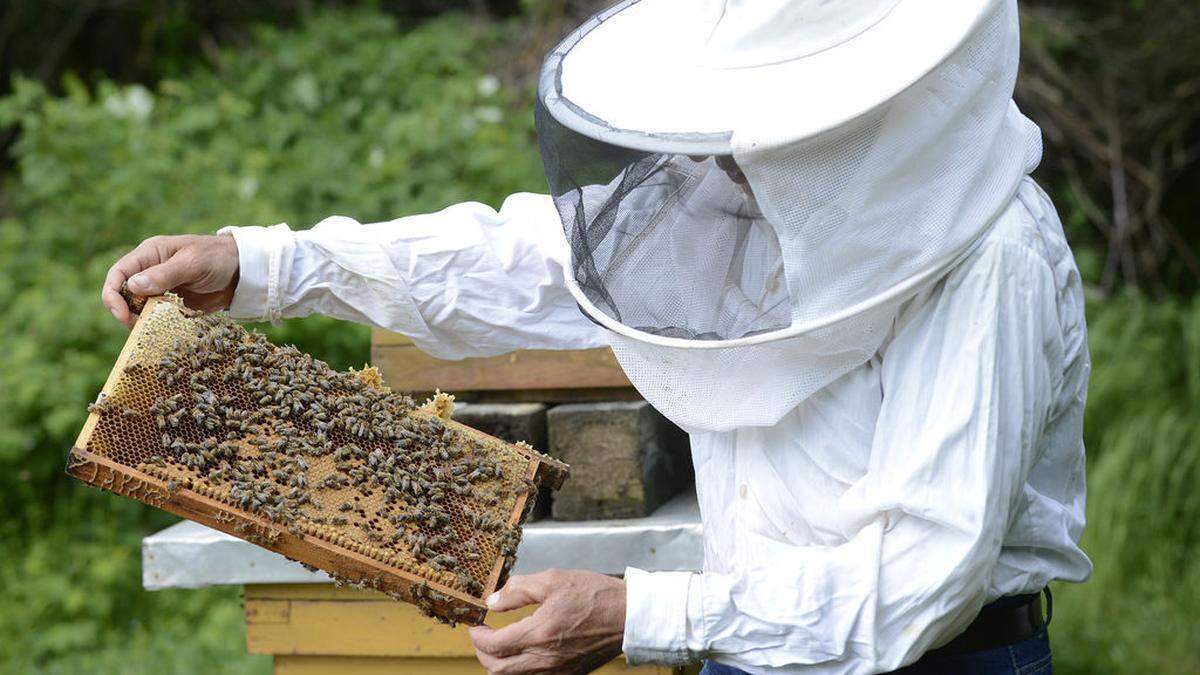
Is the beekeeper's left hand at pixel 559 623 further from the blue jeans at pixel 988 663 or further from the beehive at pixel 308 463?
the blue jeans at pixel 988 663

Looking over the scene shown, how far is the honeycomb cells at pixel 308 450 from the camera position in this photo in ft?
5.91

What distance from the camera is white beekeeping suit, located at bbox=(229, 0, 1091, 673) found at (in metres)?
1.58

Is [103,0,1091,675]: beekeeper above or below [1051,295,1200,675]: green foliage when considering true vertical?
above

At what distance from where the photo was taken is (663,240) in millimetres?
1854

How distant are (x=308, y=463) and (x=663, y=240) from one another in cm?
66

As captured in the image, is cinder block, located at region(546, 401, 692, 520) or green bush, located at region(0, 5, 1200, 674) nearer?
Answer: cinder block, located at region(546, 401, 692, 520)

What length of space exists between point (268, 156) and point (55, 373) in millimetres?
1565

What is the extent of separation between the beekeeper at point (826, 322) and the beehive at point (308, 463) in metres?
0.13

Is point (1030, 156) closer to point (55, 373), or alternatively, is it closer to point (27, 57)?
point (55, 373)

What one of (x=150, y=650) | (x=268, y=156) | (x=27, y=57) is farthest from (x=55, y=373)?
(x=27, y=57)

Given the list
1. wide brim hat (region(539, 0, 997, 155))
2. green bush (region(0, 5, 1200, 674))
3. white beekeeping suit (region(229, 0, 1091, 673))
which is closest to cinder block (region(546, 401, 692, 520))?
white beekeeping suit (region(229, 0, 1091, 673))

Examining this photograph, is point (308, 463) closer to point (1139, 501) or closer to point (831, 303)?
point (831, 303)

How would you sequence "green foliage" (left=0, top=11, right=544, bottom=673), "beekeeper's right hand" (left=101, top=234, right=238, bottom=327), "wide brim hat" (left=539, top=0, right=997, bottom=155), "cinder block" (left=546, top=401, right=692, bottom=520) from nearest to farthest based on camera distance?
"wide brim hat" (left=539, top=0, right=997, bottom=155) < "beekeeper's right hand" (left=101, top=234, right=238, bottom=327) < "cinder block" (left=546, top=401, right=692, bottom=520) < "green foliage" (left=0, top=11, right=544, bottom=673)

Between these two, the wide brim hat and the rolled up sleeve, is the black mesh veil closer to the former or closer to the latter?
the wide brim hat
